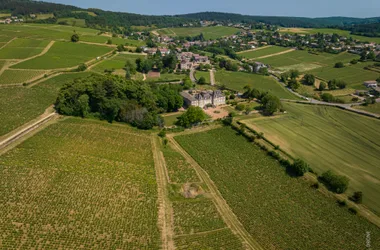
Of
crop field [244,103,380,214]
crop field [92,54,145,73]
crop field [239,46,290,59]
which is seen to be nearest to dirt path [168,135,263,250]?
crop field [244,103,380,214]

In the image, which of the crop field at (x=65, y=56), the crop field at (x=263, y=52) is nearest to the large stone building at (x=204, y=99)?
the crop field at (x=65, y=56)

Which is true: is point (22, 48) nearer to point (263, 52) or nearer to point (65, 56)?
point (65, 56)

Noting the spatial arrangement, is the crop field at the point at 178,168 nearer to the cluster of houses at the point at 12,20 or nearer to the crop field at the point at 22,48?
the crop field at the point at 22,48

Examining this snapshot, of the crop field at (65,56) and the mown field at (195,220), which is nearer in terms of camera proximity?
the mown field at (195,220)

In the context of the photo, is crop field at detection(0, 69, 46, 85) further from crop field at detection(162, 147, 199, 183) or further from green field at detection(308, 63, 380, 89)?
green field at detection(308, 63, 380, 89)

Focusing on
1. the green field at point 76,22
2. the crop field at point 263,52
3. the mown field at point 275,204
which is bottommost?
the mown field at point 275,204

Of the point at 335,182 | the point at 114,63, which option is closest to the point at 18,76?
the point at 114,63

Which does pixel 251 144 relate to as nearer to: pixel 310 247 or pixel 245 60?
pixel 310 247
